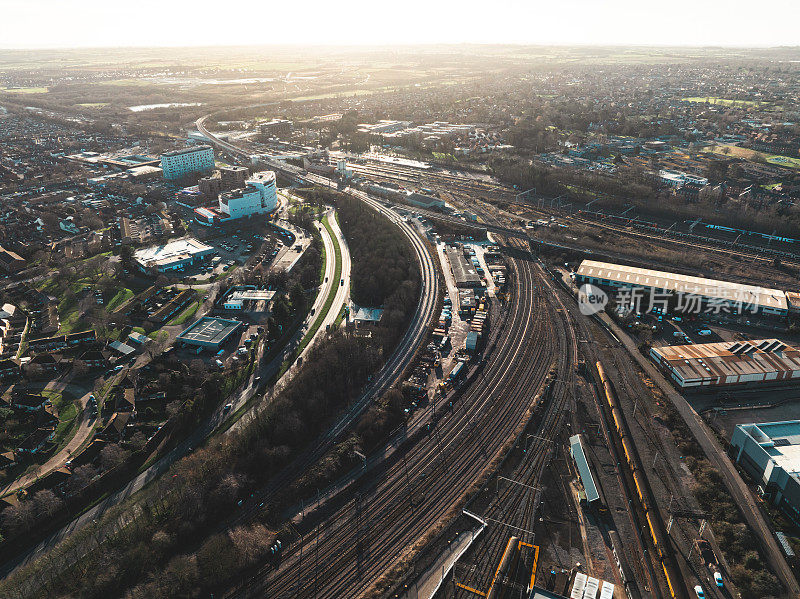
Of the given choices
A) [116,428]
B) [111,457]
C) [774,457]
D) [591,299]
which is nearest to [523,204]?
[591,299]

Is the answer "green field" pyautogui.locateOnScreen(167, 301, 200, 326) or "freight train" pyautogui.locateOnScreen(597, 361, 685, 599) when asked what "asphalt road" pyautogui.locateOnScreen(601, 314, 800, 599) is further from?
"green field" pyautogui.locateOnScreen(167, 301, 200, 326)

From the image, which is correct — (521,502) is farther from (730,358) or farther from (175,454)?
(730,358)

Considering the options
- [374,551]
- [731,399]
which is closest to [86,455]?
[374,551]

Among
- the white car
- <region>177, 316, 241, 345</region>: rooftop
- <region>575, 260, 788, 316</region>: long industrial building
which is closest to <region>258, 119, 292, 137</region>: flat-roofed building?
<region>177, 316, 241, 345</region>: rooftop

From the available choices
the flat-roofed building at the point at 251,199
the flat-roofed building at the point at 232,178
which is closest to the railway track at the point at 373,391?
the flat-roofed building at the point at 251,199

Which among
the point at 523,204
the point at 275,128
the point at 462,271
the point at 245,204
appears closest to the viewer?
the point at 462,271
